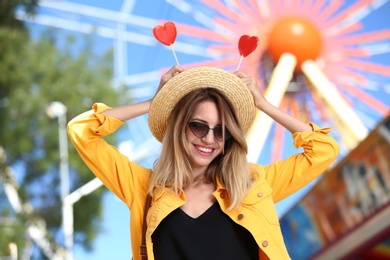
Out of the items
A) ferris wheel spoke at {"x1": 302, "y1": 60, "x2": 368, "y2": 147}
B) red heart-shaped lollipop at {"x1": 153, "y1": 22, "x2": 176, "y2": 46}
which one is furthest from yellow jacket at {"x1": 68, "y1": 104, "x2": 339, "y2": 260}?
ferris wheel spoke at {"x1": 302, "y1": 60, "x2": 368, "y2": 147}

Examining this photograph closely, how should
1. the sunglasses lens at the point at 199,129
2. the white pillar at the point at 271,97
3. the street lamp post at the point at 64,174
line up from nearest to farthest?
1. the sunglasses lens at the point at 199,129
2. the white pillar at the point at 271,97
3. the street lamp post at the point at 64,174

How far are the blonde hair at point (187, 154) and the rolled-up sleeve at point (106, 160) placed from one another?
63mm

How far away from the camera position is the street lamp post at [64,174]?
15.2 meters

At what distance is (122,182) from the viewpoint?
2.42 metres

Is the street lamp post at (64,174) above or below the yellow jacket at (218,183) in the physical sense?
above

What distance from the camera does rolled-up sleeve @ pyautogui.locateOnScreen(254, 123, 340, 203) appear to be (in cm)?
246

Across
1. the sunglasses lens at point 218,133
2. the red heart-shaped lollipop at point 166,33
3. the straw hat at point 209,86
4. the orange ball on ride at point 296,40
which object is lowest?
the sunglasses lens at point 218,133

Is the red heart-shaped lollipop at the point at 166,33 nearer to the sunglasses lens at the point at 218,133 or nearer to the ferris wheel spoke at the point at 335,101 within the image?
the sunglasses lens at the point at 218,133

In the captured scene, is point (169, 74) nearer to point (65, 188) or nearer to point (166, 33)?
point (166, 33)

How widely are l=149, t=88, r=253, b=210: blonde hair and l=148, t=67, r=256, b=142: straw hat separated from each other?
0.02m

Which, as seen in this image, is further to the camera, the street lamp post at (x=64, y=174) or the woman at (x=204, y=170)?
the street lamp post at (x=64, y=174)

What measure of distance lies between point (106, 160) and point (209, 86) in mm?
395

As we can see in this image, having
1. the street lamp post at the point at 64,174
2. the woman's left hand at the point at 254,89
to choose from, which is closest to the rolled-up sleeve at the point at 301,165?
the woman's left hand at the point at 254,89

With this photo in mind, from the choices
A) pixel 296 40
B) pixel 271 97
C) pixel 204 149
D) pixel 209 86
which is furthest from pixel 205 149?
pixel 296 40
